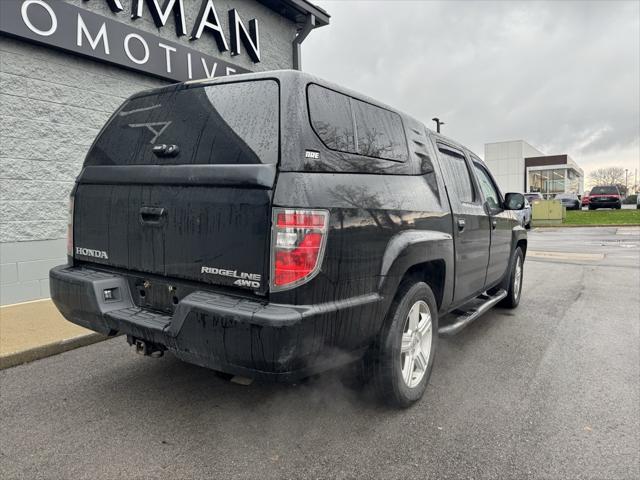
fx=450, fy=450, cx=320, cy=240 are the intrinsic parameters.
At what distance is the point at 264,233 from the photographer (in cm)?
223

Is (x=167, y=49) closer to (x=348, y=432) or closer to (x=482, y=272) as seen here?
(x=482, y=272)

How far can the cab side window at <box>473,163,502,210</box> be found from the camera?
15.6 feet

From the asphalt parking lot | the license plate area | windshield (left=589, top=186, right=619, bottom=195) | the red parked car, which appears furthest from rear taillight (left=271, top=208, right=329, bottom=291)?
windshield (left=589, top=186, right=619, bottom=195)

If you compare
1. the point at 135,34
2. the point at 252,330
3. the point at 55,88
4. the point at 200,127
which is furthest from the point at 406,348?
the point at 135,34

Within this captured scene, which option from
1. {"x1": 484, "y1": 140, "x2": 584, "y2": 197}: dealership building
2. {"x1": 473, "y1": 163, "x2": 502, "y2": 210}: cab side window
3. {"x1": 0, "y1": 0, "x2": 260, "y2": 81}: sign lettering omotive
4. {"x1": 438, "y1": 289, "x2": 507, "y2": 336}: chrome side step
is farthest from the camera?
{"x1": 484, "y1": 140, "x2": 584, "y2": 197}: dealership building

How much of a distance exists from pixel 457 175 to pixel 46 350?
3.99 meters

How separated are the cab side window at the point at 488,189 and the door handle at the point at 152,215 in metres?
3.29

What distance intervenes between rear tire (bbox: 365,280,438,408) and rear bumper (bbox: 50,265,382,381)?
198mm

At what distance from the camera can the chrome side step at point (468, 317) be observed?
3.46 m

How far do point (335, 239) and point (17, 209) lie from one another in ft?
16.5

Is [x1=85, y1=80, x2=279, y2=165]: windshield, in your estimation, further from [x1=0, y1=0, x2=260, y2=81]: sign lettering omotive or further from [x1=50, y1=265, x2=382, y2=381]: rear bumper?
[x1=0, y1=0, x2=260, y2=81]: sign lettering omotive

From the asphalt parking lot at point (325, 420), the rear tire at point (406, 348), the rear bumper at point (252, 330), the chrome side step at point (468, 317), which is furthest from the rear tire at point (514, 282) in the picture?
the rear bumper at point (252, 330)

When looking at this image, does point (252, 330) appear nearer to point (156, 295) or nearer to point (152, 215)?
point (156, 295)

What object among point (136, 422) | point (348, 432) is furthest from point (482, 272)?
point (136, 422)
